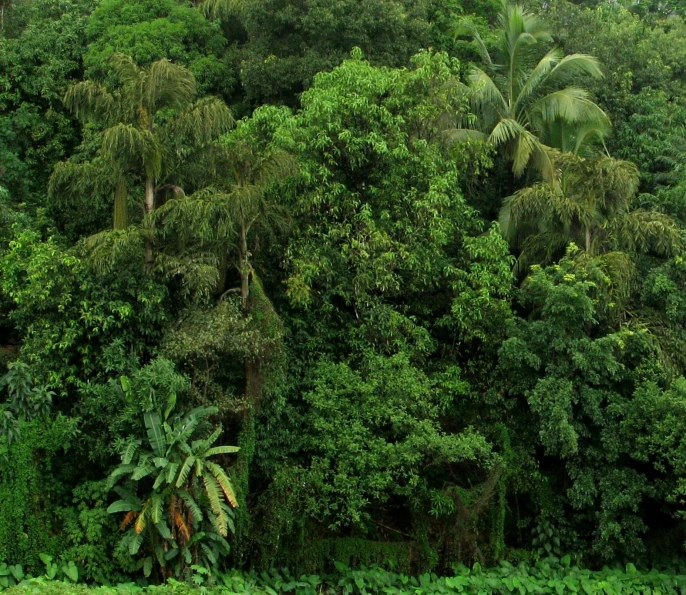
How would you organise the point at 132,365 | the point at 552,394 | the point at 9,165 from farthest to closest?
the point at 9,165 → the point at 552,394 → the point at 132,365

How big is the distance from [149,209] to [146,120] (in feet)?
4.98

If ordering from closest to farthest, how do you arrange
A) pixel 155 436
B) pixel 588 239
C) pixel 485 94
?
1. pixel 155 436
2. pixel 588 239
3. pixel 485 94

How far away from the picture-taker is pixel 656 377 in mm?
15617

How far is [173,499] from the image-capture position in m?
13.2

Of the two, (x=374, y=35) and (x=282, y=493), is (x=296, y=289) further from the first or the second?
(x=374, y=35)

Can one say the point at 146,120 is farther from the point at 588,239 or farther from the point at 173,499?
the point at 588,239

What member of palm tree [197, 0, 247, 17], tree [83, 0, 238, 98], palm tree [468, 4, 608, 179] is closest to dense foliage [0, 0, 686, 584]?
palm tree [468, 4, 608, 179]

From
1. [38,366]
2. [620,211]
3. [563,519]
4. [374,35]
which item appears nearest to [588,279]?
[620,211]

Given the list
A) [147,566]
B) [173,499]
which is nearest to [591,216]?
[173,499]

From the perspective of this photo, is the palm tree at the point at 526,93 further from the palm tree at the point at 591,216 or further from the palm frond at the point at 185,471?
the palm frond at the point at 185,471

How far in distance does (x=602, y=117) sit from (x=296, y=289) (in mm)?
8765

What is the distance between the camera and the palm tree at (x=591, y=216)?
55.1 feet

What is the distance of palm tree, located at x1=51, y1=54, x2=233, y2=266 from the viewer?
14797mm

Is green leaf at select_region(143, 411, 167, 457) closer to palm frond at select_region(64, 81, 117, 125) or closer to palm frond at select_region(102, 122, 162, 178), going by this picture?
palm frond at select_region(102, 122, 162, 178)
